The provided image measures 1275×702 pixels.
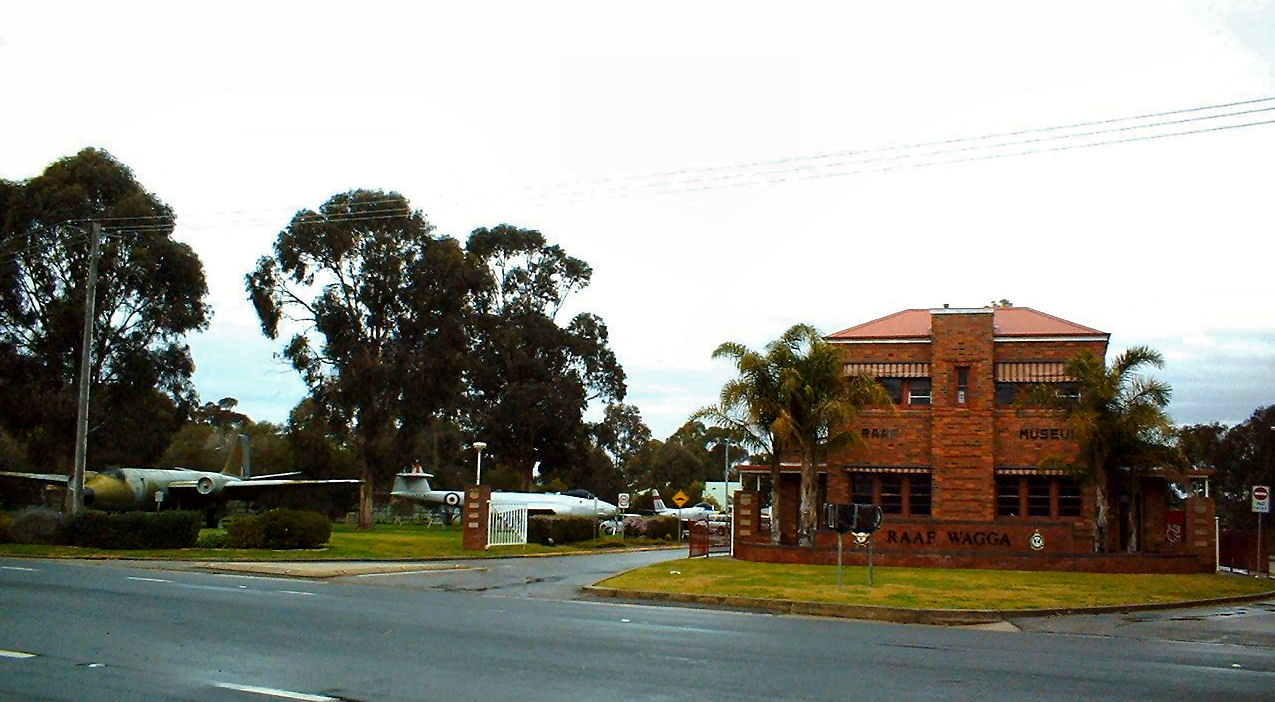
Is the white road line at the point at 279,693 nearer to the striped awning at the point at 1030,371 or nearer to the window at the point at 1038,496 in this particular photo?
the window at the point at 1038,496

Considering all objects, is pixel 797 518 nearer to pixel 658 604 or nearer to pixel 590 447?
pixel 658 604

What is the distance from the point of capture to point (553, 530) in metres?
46.5

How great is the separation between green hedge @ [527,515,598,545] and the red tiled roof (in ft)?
44.3

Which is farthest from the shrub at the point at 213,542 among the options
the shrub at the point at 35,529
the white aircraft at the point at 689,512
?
the white aircraft at the point at 689,512

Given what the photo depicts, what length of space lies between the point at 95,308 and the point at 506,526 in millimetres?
24170

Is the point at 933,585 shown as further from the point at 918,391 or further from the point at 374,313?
the point at 374,313

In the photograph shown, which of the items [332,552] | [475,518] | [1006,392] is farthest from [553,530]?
Answer: [1006,392]

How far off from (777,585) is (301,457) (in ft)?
151

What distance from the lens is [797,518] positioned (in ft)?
130

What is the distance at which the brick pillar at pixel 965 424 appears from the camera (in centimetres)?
3716

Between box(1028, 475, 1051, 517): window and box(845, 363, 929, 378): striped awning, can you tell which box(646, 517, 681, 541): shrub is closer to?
box(845, 363, 929, 378): striped awning

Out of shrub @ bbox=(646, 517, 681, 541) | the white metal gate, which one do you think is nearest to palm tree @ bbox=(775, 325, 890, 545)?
the white metal gate

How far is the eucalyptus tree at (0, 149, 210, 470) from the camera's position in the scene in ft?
172

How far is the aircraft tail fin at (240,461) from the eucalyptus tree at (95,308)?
3414 mm
